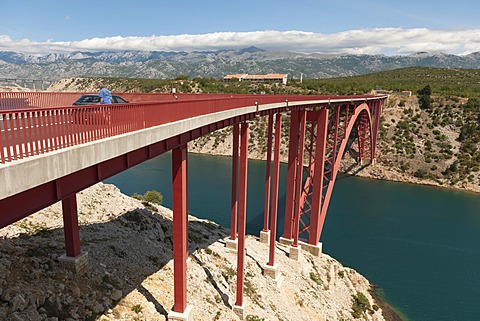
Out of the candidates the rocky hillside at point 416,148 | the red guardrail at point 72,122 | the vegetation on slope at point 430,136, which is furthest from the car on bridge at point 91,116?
the vegetation on slope at point 430,136

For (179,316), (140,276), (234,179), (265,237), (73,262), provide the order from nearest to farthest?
(179,316) → (73,262) → (140,276) → (234,179) → (265,237)

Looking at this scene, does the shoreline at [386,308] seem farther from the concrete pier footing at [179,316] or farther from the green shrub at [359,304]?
the concrete pier footing at [179,316]

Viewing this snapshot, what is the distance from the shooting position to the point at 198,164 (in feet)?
223

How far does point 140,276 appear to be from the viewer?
16672 mm

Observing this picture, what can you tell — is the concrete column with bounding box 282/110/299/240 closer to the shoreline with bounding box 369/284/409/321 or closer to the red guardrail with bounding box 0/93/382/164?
the shoreline with bounding box 369/284/409/321

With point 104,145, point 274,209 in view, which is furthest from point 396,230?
point 104,145

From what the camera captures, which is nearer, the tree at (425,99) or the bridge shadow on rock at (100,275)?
the bridge shadow on rock at (100,275)

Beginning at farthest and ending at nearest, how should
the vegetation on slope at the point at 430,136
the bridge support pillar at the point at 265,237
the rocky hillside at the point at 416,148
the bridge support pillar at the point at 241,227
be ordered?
1. the vegetation on slope at the point at 430,136
2. the rocky hillside at the point at 416,148
3. the bridge support pillar at the point at 265,237
4. the bridge support pillar at the point at 241,227

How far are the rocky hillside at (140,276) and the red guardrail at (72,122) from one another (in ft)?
24.5

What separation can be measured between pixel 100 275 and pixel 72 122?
10.4 m

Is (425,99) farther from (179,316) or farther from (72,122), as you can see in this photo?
(72,122)

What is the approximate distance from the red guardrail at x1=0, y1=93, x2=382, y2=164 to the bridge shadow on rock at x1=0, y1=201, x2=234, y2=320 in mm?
7000

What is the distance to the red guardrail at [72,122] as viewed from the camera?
5.93 m

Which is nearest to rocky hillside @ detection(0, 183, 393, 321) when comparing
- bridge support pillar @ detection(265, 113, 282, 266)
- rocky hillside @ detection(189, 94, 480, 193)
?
bridge support pillar @ detection(265, 113, 282, 266)
